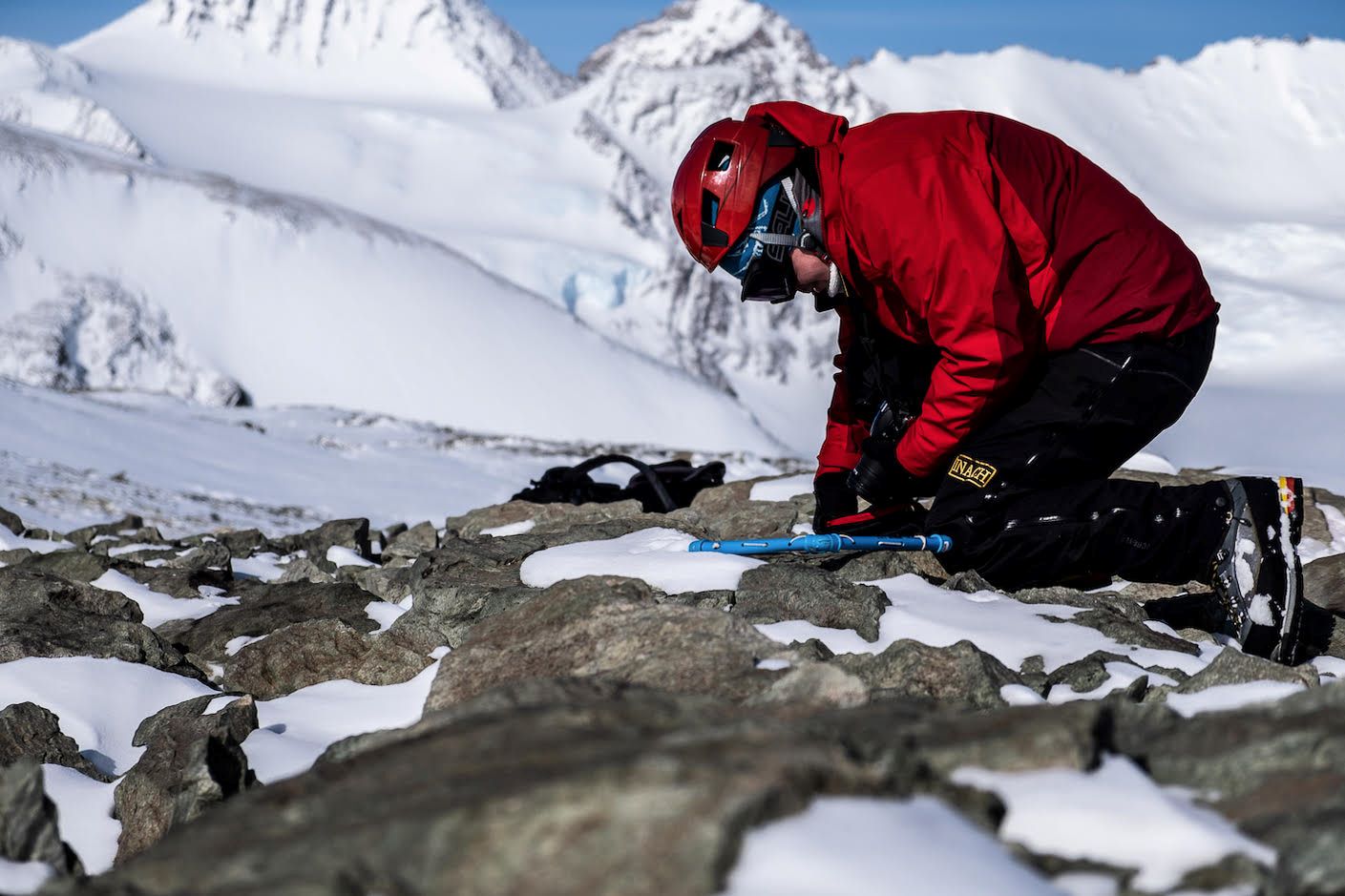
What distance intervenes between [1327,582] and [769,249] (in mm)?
2643

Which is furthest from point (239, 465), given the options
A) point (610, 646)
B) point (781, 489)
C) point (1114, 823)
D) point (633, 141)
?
point (633, 141)

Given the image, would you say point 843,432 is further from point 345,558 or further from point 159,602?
point 159,602

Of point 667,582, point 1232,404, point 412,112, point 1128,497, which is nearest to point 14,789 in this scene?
point 667,582

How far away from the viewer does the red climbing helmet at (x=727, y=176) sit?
164 inches

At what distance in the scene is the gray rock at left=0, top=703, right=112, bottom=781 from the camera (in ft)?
11.1

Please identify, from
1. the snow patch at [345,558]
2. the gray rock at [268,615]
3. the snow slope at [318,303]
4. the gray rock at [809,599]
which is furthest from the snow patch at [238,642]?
the snow slope at [318,303]

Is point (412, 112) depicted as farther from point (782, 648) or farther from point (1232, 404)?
point (782, 648)

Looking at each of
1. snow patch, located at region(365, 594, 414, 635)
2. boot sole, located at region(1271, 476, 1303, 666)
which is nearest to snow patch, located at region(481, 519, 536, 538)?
snow patch, located at region(365, 594, 414, 635)

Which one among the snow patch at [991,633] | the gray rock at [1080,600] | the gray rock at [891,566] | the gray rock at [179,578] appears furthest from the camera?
the gray rock at [179,578]

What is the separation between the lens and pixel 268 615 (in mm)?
4648

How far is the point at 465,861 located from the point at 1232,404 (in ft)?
201

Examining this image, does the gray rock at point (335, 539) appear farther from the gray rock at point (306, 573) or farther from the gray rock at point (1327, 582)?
the gray rock at point (1327, 582)

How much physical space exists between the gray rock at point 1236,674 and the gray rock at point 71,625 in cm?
320

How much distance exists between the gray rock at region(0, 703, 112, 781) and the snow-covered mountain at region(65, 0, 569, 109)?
396ft
